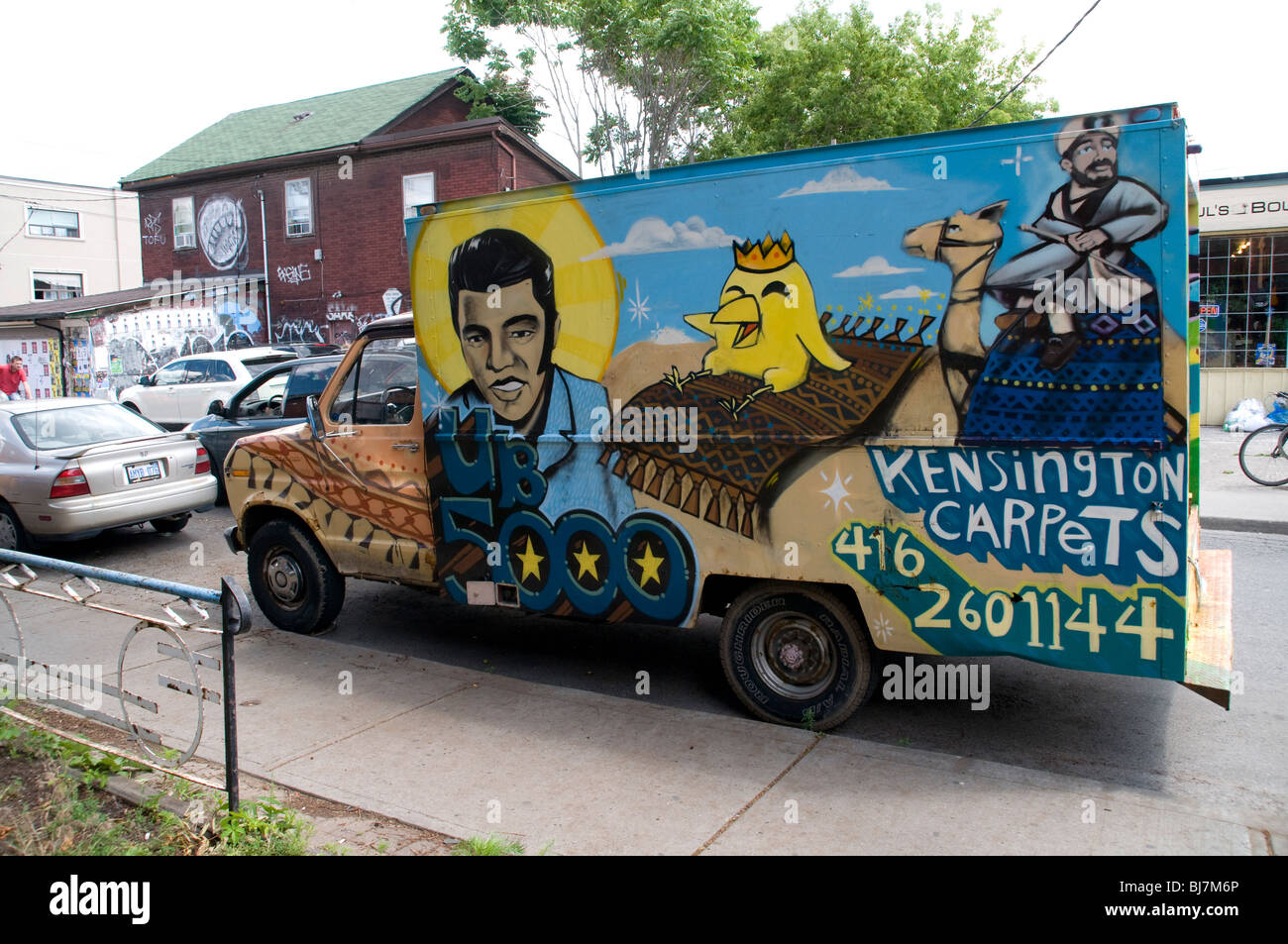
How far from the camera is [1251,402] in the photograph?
16359mm

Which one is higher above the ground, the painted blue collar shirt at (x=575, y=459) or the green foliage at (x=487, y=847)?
the painted blue collar shirt at (x=575, y=459)

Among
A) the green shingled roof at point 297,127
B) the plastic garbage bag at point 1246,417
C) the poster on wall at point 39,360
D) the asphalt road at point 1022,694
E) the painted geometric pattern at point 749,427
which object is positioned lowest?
the asphalt road at point 1022,694

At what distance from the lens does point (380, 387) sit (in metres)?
6.02

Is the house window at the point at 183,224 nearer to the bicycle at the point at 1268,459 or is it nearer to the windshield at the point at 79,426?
the windshield at the point at 79,426

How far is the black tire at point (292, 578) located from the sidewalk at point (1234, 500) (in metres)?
7.54

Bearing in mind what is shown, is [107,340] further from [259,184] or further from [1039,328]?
[1039,328]

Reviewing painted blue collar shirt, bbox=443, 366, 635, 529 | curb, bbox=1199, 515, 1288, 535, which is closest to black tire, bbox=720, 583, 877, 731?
painted blue collar shirt, bbox=443, 366, 635, 529

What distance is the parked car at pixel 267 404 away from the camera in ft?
30.9

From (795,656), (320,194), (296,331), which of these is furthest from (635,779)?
(320,194)

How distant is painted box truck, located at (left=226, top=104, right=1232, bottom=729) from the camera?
3814 mm

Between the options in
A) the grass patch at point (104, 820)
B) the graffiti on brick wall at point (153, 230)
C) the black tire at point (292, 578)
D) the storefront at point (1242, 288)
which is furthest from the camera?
the graffiti on brick wall at point (153, 230)

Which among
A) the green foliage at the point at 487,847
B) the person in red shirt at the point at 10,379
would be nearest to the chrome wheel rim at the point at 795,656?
the green foliage at the point at 487,847
